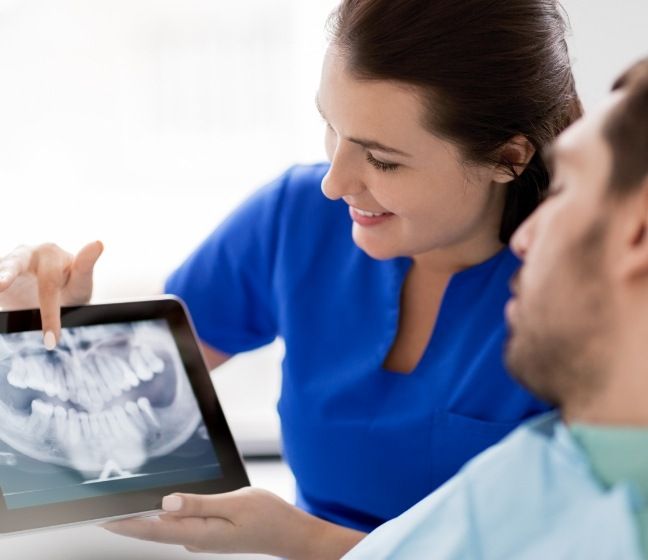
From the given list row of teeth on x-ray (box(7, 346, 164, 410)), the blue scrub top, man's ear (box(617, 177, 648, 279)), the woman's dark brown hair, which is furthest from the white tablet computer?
man's ear (box(617, 177, 648, 279))

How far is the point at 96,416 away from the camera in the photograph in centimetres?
116

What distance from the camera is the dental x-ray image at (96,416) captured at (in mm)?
1085

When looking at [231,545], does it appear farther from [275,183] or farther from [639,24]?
[639,24]

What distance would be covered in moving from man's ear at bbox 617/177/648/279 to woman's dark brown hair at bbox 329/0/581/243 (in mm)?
415

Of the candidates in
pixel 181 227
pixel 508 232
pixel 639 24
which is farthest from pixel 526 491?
pixel 181 227

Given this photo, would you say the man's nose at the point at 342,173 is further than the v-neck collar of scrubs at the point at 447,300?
No

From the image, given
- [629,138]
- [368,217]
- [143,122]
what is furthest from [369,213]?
[143,122]

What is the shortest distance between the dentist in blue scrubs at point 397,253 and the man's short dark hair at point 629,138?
0.37 m

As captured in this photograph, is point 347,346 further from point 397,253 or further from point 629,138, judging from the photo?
point 629,138

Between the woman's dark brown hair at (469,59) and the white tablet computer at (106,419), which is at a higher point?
the woman's dark brown hair at (469,59)

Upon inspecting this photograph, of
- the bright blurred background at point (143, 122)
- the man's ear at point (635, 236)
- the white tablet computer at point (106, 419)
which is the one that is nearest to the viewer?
the man's ear at point (635, 236)

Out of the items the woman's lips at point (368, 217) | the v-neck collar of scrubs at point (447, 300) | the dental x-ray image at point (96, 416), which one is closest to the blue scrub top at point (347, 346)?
the v-neck collar of scrubs at point (447, 300)

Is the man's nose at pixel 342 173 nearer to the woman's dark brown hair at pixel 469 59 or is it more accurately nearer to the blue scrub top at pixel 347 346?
the woman's dark brown hair at pixel 469 59

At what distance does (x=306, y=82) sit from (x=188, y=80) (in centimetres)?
31
